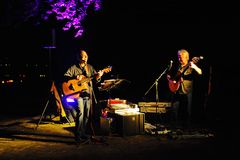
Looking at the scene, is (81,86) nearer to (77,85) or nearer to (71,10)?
(77,85)

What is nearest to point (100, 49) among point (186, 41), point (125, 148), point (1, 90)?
point (186, 41)

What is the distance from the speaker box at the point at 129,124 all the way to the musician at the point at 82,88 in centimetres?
104

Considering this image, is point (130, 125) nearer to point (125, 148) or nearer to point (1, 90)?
point (125, 148)

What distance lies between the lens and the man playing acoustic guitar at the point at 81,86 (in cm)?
789

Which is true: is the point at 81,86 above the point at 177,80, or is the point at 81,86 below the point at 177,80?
below

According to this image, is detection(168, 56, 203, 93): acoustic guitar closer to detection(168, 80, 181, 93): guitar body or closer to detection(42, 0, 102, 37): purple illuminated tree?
detection(168, 80, 181, 93): guitar body

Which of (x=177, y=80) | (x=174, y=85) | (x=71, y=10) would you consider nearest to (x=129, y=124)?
→ (x=174, y=85)

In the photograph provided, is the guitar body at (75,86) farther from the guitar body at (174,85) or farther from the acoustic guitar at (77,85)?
the guitar body at (174,85)

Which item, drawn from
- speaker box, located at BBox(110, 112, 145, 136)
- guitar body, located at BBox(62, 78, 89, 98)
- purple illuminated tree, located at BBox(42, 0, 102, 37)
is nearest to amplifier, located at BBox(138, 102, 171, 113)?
speaker box, located at BBox(110, 112, 145, 136)

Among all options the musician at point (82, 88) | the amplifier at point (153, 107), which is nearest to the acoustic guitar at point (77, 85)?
the musician at point (82, 88)

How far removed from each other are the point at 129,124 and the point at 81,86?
1.70 meters

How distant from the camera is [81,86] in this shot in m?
8.02

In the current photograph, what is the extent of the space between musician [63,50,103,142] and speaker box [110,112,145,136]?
41.0 inches

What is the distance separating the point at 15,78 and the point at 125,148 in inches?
668
